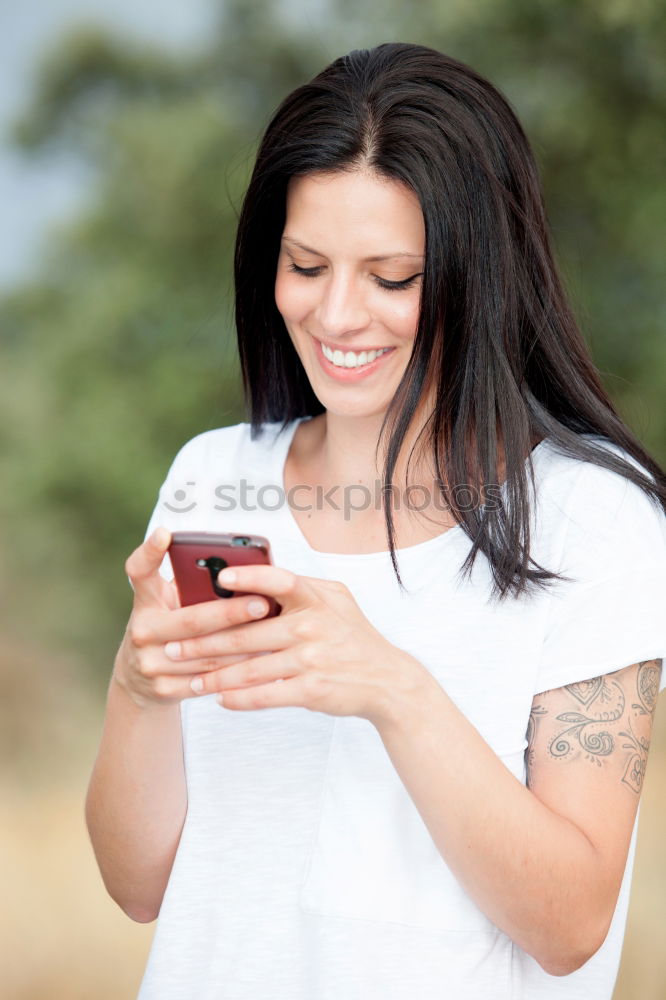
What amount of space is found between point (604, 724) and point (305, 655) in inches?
14.9

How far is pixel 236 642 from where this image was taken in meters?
1.14

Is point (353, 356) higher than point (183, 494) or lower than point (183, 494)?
higher

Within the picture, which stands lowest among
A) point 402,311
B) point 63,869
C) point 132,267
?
point 63,869

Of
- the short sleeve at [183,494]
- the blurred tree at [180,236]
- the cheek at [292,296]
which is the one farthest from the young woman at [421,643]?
the blurred tree at [180,236]

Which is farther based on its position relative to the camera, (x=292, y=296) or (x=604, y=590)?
(x=292, y=296)

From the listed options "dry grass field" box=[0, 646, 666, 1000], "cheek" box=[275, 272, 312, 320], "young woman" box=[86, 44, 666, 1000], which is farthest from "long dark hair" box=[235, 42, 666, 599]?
"dry grass field" box=[0, 646, 666, 1000]

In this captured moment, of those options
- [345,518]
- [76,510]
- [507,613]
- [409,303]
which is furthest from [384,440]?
[76,510]

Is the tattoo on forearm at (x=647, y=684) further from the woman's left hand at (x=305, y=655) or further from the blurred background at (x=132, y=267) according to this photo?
the blurred background at (x=132, y=267)

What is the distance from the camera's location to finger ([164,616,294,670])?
1.12m

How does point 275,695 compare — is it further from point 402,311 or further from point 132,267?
point 132,267

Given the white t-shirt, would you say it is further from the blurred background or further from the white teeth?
the blurred background

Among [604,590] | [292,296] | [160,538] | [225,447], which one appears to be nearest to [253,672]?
[160,538]

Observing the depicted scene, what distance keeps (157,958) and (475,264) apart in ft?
3.13

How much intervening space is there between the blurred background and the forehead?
1.95 metres
